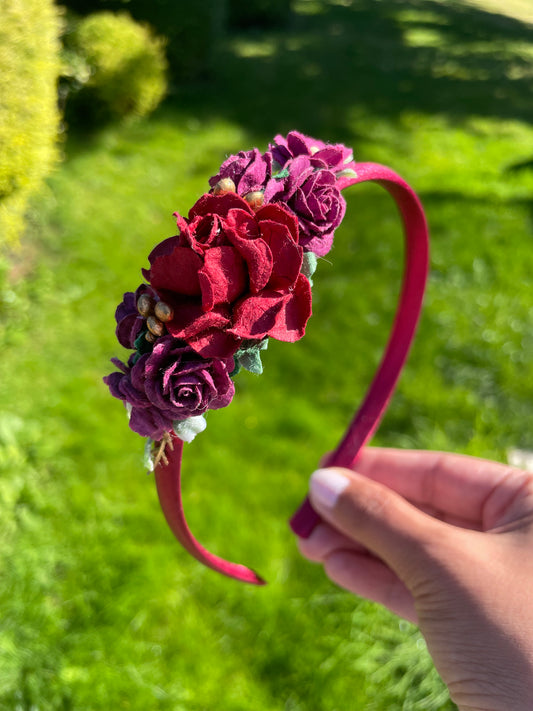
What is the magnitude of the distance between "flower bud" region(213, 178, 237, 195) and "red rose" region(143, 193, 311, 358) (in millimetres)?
21

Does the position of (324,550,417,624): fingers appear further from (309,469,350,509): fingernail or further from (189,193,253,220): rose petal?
(189,193,253,220): rose petal

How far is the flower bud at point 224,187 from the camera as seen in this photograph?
2.83 feet

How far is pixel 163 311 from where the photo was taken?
0.80 metres

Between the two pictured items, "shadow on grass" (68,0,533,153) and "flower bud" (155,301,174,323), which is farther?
"shadow on grass" (68,0,533,153)

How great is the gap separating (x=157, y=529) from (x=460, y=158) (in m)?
3.92

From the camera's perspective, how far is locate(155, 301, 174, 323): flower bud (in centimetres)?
80

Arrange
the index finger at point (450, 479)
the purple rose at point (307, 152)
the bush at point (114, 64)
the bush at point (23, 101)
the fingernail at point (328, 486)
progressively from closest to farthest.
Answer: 1. the purple rose at point (307, 152)
2. the fingernail at point (328, 486)
3. the index finger at point (450, 479)
4. the bush at point (23, 101)
5. the bush at point (114, 64)

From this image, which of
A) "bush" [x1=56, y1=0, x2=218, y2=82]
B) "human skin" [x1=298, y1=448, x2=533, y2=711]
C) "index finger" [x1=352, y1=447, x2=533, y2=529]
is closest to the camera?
"human skin" [x1=298, y1=448, x2=533, y2=711]

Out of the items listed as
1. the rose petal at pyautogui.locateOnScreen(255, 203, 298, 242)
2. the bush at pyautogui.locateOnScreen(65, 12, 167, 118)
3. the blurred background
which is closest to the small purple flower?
the rose petal at pyautogui.locateOnScreen(255, 203, 298, 242)

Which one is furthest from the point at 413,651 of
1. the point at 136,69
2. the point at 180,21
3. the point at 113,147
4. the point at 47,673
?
the point at 180,21

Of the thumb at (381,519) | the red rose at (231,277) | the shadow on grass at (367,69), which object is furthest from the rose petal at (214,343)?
the shadow on grass at (367,69)

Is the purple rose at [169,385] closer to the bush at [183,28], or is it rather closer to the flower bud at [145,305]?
the flower bud at [145,305]

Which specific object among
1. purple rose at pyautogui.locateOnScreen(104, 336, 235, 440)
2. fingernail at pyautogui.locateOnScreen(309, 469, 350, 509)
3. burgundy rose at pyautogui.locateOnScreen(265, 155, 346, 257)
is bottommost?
fingernail at pyautogui.locateOnScreen(309, 469, 350, 509)

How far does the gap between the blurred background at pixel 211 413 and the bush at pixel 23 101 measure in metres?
0.01
